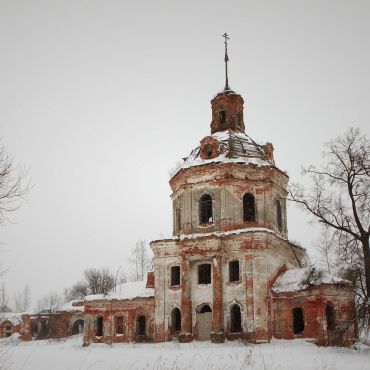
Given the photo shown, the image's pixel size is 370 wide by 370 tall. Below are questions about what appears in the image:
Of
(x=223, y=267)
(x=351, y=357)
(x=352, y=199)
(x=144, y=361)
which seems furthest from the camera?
(x=223, y=267)

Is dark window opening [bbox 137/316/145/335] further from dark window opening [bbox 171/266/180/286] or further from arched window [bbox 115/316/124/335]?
dark window opening [bbox 171/266/180/286]

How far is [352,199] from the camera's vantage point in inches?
825

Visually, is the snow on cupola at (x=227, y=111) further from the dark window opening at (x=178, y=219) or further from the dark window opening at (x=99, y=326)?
the dark window opening at (x=99, y=326)

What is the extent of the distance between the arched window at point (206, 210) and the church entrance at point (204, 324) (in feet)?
16.1

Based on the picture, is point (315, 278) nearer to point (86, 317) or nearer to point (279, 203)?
point (279, 203)

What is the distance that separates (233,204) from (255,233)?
2384mm

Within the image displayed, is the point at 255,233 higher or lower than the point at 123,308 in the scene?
higher

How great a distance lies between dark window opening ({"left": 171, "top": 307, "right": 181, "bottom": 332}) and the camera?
92.2ft

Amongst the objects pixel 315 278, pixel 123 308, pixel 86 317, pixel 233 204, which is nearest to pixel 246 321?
pixel 315 278

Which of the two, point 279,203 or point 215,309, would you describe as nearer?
point 215,309

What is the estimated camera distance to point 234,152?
2956cm

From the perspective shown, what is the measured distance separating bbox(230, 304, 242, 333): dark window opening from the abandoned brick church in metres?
0.05

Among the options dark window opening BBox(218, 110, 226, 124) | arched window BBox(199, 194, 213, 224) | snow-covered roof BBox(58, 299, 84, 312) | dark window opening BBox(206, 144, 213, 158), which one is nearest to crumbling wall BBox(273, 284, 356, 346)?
arched window BBox(199, 194, 213, 224)

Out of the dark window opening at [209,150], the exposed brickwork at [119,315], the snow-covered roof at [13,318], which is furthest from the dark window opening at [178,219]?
the snow-covered roof at [13,318]
